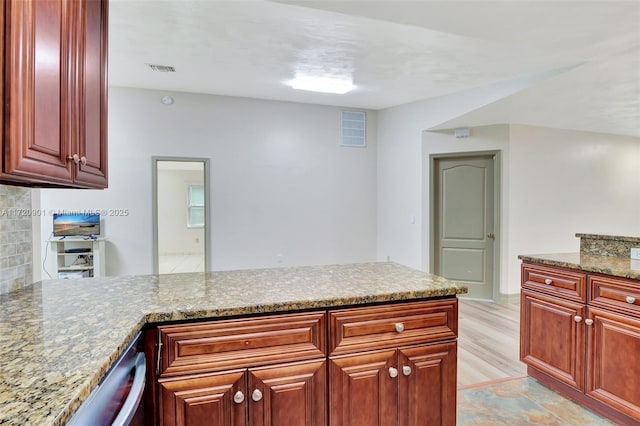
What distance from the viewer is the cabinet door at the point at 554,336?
212 centimetres

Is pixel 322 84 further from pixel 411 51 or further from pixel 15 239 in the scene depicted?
pixel 15 239

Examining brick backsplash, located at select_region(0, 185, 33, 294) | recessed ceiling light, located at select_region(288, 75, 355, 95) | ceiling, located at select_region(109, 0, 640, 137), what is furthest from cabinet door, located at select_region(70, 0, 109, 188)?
recessed ceiling light, located at select_region(288, 75, 355, 95)

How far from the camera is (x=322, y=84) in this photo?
13.6 feet

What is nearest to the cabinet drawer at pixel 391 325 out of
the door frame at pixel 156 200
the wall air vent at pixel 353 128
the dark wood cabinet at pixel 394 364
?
the dark wood cabinet at pixel 394 364

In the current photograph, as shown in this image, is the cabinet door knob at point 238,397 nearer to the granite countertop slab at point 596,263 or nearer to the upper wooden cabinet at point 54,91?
the upper wooden cabinet at point 54,91

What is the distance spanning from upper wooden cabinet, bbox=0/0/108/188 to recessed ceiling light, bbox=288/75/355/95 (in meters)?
2.78

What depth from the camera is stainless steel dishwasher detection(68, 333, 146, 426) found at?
80 cm

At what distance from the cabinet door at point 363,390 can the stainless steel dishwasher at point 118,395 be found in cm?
69

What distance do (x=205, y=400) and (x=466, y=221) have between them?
174 inches

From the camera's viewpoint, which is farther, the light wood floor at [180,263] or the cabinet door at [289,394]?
the light wood floor at [180,263]

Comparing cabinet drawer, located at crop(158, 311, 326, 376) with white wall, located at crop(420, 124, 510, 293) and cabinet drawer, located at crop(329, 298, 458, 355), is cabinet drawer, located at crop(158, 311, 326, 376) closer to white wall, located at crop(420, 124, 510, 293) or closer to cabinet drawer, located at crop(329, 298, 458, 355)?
cabinet drawer, located at crop(329, 298, 458, 355)

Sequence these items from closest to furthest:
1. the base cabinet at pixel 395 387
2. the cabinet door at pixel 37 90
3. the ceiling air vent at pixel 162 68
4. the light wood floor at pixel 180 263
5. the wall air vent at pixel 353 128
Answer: the cabinet door at pixel 37 90 < the base cabinet at pixel 395 387 < the ceiling air vent at pixel 162 68 < the wall air vent at pixel 353 128 < the light wood floor at pixel 180 263

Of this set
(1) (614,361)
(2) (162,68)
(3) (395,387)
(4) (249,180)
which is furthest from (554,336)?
(2) (162,68)

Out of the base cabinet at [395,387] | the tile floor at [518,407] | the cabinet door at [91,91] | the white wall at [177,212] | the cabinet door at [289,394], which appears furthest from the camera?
the white wall at [177,212]
